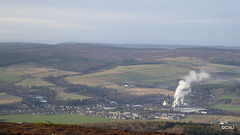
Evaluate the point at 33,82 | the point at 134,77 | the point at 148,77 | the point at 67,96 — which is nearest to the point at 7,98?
the point at 67,96

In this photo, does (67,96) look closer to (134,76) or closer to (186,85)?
(186,85)

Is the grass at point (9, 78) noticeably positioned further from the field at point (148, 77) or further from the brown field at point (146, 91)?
the brown field at point (146, 91)

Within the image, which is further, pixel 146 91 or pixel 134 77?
pixel 134 77

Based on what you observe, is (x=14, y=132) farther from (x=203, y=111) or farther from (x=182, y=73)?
(x=182, y=73)

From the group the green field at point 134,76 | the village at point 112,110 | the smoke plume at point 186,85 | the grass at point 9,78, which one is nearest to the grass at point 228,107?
the village at point 112,110

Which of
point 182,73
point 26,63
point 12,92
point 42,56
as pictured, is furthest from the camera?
point 42,56

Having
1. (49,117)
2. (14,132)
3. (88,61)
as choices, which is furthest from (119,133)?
(88,61)
